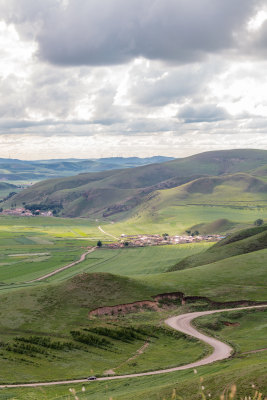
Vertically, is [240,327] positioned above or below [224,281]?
below

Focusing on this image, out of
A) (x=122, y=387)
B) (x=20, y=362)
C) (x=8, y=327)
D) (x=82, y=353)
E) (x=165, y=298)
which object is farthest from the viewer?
(x=165, y=298)

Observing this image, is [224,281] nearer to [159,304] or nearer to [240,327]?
[159,304]

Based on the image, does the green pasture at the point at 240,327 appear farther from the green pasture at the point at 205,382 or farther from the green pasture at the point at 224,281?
the green pasture at the point at 224,281

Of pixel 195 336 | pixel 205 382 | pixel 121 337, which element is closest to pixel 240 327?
pixel 195 336

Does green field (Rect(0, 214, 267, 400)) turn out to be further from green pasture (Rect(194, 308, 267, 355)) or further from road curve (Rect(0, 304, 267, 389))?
road curve (Rect(0, 304, 267, 389))

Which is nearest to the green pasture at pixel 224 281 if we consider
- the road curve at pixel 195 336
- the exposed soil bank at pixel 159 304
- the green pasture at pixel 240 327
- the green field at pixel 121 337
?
the green field at pixel 121 337

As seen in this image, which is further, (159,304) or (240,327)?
(159,304)

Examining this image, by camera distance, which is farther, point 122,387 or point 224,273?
point 224,273

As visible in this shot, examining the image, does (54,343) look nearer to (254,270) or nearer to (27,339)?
(27,339)

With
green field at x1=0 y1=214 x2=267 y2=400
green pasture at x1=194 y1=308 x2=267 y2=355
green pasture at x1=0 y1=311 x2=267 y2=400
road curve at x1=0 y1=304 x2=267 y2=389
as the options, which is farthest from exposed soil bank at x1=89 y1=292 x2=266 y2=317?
green pasture at x1=0 y1=311 x2=267 y2=400

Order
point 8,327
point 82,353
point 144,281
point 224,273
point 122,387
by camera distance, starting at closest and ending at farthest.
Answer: point 122,387 → point 82,353 → point 8,327 → point 144,281 → point 224,273

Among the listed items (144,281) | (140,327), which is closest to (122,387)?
(140,327)
